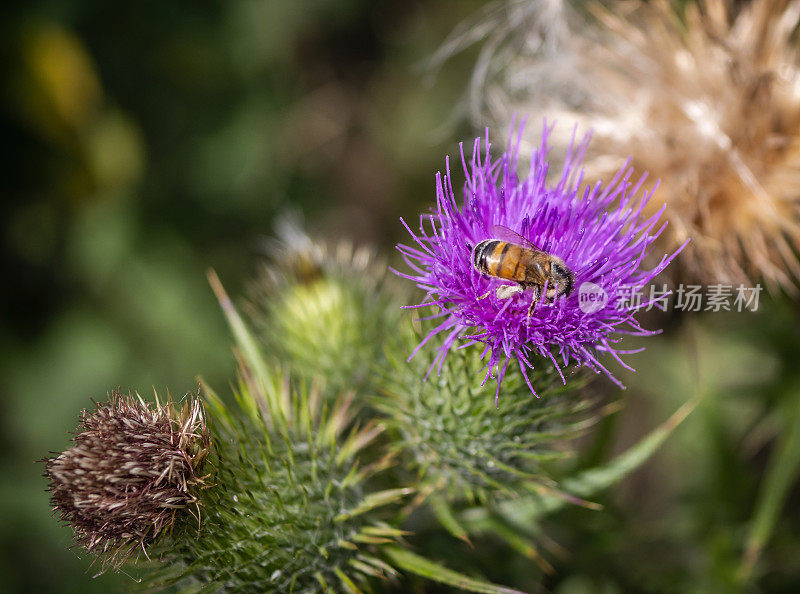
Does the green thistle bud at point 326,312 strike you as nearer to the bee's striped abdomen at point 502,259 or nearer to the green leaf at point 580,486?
the green leaf at point 580,486

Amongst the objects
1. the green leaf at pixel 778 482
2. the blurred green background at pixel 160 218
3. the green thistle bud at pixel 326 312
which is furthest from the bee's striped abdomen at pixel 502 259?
the blurred green background at pixel 160 218

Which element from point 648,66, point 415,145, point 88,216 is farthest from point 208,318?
point 648,66

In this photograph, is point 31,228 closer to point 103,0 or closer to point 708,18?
point 103,0

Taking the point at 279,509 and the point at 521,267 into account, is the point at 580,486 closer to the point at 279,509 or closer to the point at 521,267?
the point at 521,267

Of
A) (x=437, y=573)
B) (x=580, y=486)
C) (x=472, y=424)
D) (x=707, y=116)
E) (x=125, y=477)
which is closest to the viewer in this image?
(x=125, y=477)

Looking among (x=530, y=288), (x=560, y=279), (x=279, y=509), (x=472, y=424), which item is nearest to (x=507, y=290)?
(x=530, y=288)
